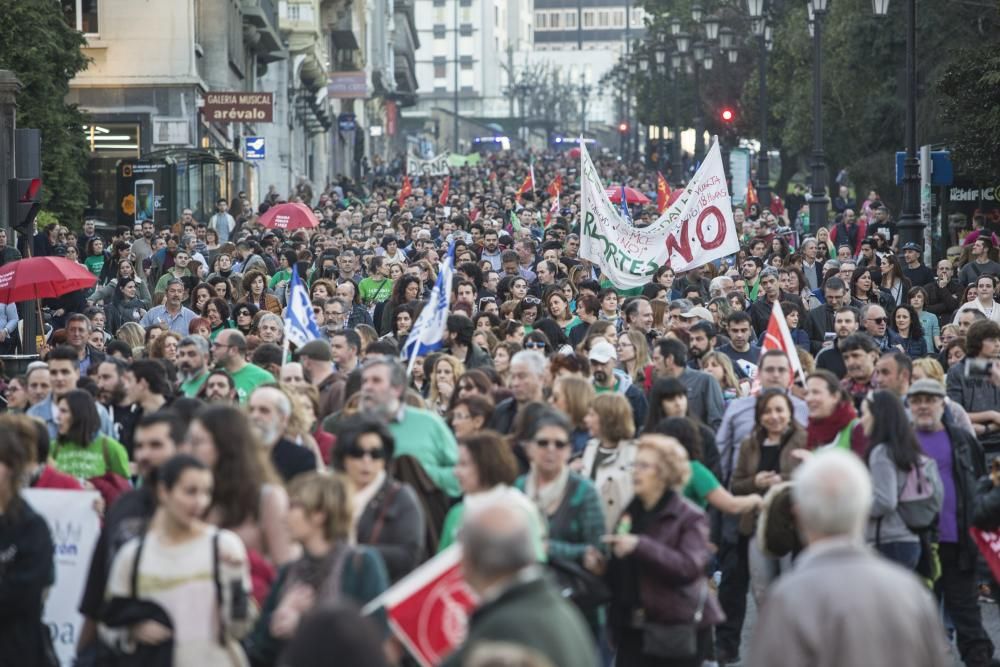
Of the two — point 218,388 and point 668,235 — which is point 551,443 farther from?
point 668,235

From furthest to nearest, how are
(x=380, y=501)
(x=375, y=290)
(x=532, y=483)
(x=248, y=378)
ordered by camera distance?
(x=375, y=290)
(x=248, y=378)
(x=532, y=483)
(x=380, y=501)

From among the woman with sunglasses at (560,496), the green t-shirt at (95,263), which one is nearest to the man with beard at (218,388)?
the woman with sunglasses at (560,496)

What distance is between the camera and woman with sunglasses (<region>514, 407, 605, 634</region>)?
26.3 feet

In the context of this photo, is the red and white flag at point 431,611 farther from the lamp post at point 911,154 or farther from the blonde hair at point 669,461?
the lamp post at point 911,154

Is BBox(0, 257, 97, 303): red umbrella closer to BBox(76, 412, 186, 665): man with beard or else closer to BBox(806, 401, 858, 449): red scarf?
BBox(806, 401, 858, 449): red scarf

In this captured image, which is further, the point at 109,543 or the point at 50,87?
the point at 50,87

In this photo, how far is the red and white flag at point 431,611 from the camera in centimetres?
659

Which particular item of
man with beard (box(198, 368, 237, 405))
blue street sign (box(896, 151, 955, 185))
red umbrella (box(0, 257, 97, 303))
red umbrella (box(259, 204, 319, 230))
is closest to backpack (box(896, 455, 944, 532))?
man with beard (box(198, 368, 237, 405))

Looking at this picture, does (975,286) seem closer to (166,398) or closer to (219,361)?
(219,361)

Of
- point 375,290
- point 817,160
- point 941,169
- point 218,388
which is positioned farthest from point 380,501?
point 817,160

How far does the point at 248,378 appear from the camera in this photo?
12828mm

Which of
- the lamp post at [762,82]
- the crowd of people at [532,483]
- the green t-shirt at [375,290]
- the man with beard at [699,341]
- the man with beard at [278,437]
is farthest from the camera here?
the lamp post at [762,82]

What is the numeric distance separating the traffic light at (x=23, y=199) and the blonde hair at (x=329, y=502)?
42.8ft

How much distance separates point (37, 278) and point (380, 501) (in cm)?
939
